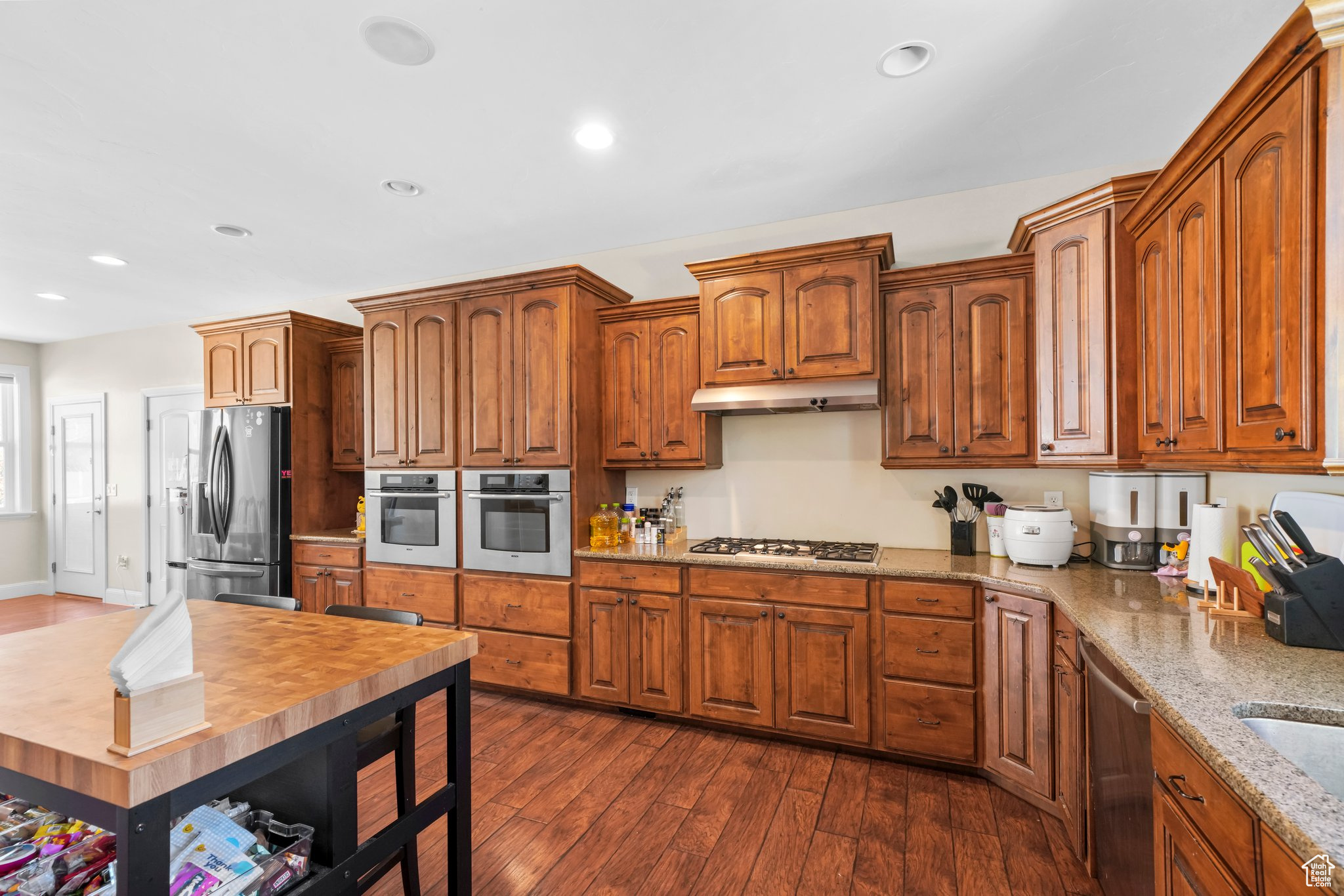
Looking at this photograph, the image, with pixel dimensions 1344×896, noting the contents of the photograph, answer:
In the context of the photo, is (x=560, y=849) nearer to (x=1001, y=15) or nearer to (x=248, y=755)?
(x=248, y=755)

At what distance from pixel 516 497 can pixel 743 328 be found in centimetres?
166

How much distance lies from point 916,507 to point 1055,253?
141 cm

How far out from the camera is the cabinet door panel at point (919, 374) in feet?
9.59

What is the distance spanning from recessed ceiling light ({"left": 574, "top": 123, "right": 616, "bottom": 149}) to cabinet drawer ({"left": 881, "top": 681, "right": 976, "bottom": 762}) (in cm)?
278

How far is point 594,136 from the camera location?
8.46ft

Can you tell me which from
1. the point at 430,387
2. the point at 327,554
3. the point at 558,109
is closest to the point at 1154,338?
the point at 558,109

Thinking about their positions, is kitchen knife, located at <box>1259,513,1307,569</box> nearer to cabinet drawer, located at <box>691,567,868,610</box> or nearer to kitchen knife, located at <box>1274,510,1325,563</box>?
kitchen knife, located at <box>1274,510,1325,563</box>

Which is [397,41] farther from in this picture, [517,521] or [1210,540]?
[1210,540]

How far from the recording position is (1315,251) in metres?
1.23

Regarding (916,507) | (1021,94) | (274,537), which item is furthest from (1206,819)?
(274,537)

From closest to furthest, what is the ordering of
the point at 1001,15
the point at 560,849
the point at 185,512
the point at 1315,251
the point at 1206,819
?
the point at 1206,819 < the point at 1315,251 < the point at 1001,15 < the point at 560,849 < the point at 185,512

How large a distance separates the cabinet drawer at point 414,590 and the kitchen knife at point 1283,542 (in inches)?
146

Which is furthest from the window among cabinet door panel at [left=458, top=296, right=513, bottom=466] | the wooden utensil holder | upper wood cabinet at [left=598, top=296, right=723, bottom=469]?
the wooden utensil holder

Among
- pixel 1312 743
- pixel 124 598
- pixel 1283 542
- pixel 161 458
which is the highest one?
pixel 161 458
